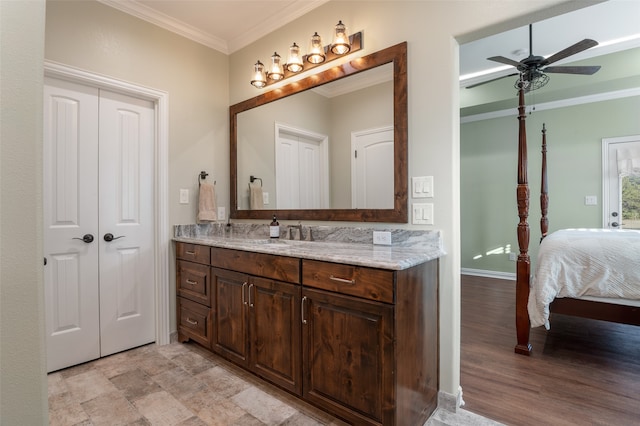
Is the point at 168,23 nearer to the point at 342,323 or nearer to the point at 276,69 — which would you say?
the point at 276,69

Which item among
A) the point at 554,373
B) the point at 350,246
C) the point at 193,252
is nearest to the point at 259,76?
the point at 193,252

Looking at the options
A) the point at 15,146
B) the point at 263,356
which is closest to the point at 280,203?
the point at 263,356

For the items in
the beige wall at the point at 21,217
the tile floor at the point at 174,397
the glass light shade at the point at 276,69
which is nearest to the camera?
the beige wall at the point at 21,217

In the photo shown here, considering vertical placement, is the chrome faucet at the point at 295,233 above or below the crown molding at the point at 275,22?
below

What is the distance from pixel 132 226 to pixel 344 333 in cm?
202

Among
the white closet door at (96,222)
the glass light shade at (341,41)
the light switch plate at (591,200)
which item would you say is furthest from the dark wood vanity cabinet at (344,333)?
the light switch plate at (591,200)

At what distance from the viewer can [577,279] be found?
232 centimetres

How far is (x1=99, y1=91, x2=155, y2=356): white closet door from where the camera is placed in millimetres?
2469

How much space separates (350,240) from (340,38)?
54.1 inches

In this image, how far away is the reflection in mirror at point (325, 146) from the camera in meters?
2.10

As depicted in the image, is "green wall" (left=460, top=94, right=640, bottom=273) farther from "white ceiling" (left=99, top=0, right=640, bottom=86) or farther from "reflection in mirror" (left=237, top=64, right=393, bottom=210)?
"reflection in mirror" (left=237, top=64, right=393, bottom=210)

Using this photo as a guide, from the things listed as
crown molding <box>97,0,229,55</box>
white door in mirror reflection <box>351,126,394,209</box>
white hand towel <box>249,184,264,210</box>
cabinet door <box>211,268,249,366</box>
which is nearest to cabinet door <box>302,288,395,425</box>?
cabinet door <box>211,268,249,366</box>

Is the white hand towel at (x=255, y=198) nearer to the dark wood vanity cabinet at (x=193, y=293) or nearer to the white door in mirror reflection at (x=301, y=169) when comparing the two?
the white door in mirror reflection at (x=301, y=169)

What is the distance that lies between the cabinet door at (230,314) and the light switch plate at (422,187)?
1.18 m
